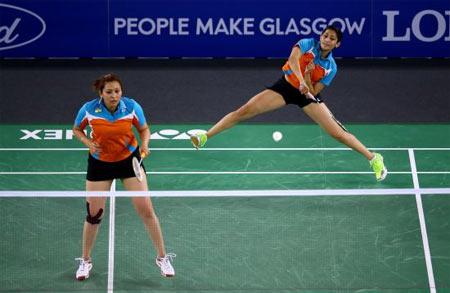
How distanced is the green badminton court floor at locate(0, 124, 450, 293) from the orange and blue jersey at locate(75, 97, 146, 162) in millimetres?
673

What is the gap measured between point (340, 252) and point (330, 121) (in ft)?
6.77

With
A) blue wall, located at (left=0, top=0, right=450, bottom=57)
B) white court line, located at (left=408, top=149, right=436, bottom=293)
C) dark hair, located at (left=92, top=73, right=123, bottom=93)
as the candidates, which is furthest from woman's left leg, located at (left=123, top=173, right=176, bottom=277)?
blue wall, located at (left=0, top=0, right=450, bottom=57)

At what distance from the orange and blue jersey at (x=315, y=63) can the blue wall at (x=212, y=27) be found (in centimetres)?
420

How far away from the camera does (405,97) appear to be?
46.9 feet

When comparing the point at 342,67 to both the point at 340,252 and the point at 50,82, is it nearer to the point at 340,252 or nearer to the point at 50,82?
the point at 50,82

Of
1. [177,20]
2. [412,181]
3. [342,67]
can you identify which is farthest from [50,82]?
[412,181]

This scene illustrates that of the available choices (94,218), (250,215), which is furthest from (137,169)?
(250,215)

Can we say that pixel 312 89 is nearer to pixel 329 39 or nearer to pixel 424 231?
pixel 329 39

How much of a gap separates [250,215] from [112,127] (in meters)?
2.18

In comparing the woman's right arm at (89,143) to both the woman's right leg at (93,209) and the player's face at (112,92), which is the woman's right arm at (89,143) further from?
the player's face at (112,92)

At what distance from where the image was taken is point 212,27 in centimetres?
1537

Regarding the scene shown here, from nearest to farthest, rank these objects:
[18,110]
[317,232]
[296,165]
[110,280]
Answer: [110,280], [317,232], [296,165], [18,110]

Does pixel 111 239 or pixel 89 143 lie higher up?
pixel 89 143

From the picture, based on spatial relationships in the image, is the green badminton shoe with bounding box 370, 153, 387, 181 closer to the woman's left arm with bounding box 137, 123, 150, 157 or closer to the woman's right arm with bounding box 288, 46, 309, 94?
the woman's right arm with bounding box 288, 46, 309, 94
